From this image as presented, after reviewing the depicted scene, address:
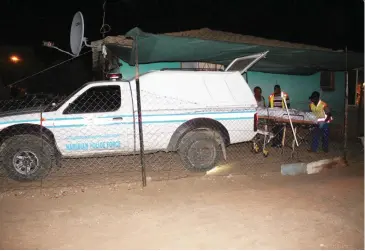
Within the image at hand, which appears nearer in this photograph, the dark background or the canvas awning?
the canvas awning

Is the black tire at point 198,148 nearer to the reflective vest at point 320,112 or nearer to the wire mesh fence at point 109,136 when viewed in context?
the wire mesh fence at point 109,136

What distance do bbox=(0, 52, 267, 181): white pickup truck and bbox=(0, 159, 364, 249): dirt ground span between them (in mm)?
760

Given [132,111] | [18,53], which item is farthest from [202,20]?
[18,53]

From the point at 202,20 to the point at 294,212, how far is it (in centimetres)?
1077

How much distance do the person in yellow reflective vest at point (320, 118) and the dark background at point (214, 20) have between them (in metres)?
5.11

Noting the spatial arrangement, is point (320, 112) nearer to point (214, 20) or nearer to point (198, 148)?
point (198, 148)

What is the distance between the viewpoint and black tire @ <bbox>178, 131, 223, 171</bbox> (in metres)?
6.11

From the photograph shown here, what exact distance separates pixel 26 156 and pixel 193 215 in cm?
344

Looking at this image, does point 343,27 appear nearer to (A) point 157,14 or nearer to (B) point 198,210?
(A) point 157,14

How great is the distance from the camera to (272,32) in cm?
1289

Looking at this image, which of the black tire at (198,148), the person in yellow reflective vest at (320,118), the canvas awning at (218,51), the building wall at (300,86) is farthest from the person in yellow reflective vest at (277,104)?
the building wall at (300,86)

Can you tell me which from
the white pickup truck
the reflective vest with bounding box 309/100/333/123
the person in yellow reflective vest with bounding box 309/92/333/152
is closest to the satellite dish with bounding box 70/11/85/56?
the white pickup truck

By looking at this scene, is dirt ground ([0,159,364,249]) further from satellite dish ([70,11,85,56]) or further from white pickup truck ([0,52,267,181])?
satellite dish ([70,11,85,56])

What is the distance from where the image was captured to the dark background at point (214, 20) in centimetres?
1283
